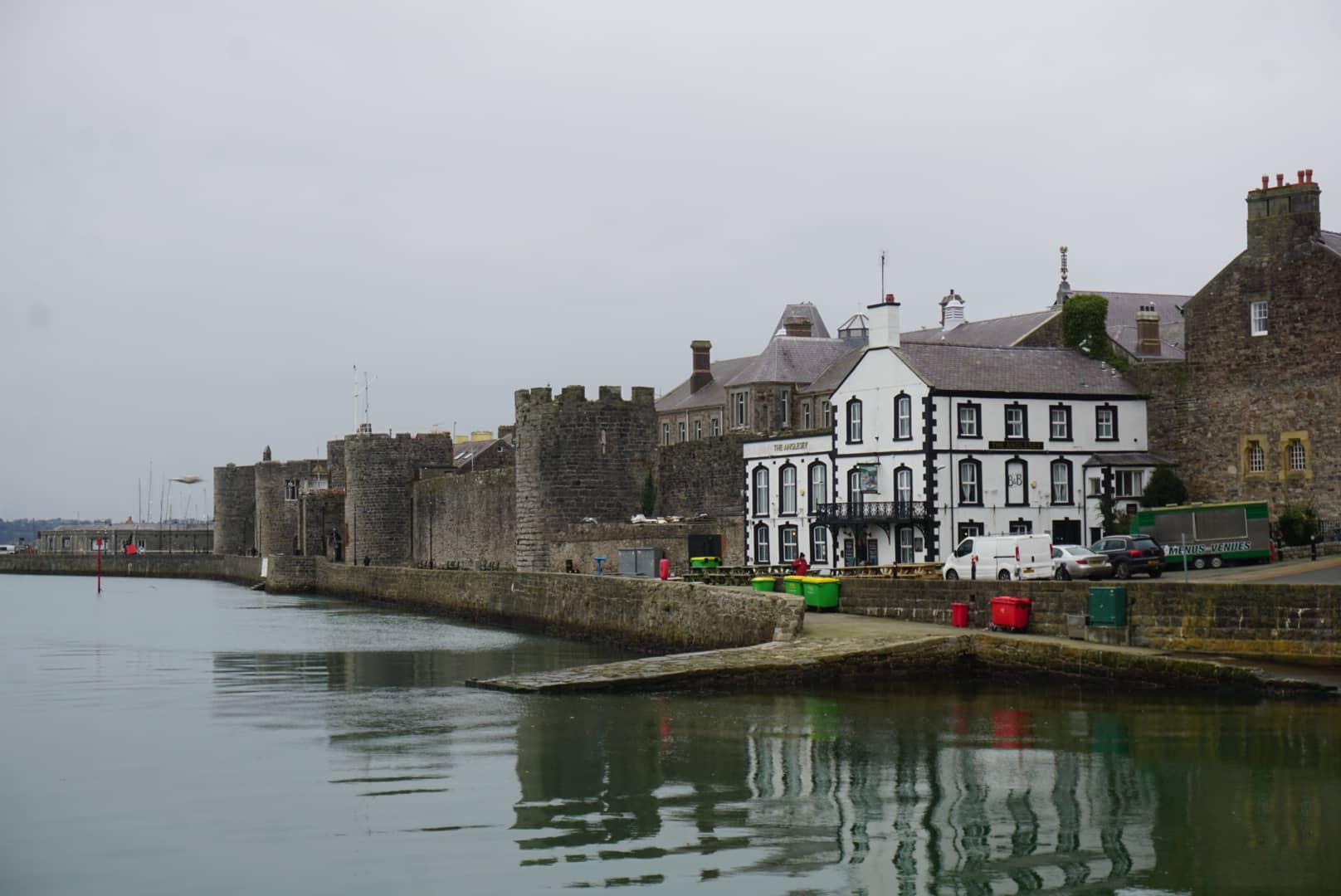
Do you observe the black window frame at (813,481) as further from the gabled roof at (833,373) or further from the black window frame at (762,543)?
the gabled roof at (833,373)

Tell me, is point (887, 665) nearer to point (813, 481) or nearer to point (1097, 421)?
point (813, 481)

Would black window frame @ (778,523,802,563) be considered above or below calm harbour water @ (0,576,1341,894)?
above

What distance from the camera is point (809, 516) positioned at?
1385 inches

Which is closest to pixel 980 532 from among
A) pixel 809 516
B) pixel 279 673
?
pixel 809 516

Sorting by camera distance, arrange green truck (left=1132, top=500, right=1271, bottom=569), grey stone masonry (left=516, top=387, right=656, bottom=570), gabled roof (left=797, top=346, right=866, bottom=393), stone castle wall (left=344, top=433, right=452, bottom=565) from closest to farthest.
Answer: green truck (left=1132, top=500, right=1271, bottom=569), grey stone masonry (left=516, top=387, right=656, bottom=570), gabled roof (left=797, top=346, right=866, bottom=393), stone castle wall (left=344, top=433, right=452, bottom=565)

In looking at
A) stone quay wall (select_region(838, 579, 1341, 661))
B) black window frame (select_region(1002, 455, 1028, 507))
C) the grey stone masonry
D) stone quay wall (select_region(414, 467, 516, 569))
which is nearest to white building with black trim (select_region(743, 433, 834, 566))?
black window frame (select_region(1002, 455, 1028, 507))

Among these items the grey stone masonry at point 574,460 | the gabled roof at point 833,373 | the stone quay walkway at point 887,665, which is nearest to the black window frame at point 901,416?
the grey stone masonry at point 574,460

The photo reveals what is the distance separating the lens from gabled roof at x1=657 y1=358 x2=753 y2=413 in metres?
57.9

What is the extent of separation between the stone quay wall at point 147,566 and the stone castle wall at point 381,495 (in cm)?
1319

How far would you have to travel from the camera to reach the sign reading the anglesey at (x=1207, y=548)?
27.7 m

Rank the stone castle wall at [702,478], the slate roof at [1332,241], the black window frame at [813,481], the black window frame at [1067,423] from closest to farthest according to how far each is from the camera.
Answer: the slate roof at [1332,241] → the black window frame at [1067,423] → the black window frame at [813,481] → the stone castle wall at [702,478]

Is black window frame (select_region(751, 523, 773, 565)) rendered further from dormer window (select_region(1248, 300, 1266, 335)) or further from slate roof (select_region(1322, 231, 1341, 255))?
slate roof (select_region(1322, 231, 1341, 255))

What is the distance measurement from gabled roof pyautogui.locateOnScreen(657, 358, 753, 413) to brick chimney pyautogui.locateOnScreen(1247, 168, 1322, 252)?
26192 millimetres

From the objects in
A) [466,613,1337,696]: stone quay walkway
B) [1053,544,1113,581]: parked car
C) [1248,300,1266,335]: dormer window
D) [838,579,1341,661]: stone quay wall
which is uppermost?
[1248,300,1266,335]: dormer window
